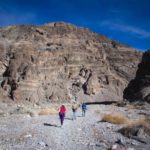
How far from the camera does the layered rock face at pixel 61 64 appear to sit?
109 metres

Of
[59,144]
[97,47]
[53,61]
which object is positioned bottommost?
[59,144]

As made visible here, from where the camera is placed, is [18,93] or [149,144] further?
[18,93]

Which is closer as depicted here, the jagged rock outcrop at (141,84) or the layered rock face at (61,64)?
the jagged rock outcrop at (141,84)

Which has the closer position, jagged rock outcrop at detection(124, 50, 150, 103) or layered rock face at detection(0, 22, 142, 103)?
jagged rock outcrop at detection(124, 50, 150, 103)

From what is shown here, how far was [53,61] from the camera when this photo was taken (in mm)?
123625

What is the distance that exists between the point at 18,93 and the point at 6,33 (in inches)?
1865

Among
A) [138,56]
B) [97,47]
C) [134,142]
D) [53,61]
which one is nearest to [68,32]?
[97,47]

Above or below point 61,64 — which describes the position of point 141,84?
below

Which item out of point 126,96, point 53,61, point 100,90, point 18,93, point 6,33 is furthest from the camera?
point 6,33

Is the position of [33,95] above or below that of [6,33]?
below

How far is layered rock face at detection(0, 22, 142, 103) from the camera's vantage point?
10862 centimetres

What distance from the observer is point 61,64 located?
124 meters

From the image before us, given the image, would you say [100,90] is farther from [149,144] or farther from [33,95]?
[149,144]

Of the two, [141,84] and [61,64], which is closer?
[141,84]
